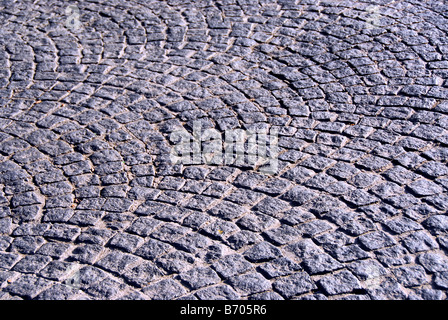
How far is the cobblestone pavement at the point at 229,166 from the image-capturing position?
387 centimetres

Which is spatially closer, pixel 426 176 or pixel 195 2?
pixel 426 176

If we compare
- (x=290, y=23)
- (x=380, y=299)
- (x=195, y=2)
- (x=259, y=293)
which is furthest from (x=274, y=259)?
(x=195, y=2)

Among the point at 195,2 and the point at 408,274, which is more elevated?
the point at 195,2

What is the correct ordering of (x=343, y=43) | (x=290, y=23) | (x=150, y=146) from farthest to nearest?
(x=290, y=23), (x=343, y=43), (x=150, y=146)

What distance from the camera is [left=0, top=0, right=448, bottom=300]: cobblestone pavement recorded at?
3.87m

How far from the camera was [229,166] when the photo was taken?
4.91m

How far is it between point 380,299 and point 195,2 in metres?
5.39

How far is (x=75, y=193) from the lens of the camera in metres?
4.66

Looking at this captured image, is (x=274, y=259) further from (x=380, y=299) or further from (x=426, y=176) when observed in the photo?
(x=426, y=176)

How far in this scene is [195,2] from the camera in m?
7.77

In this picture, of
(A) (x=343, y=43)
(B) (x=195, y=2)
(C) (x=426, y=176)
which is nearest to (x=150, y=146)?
(C) (x=426, y=176)

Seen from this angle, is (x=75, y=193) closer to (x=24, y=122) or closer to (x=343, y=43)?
(x=24, y=122)

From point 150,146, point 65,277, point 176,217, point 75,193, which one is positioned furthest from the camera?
point 150,146

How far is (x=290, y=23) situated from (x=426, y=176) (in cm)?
320
